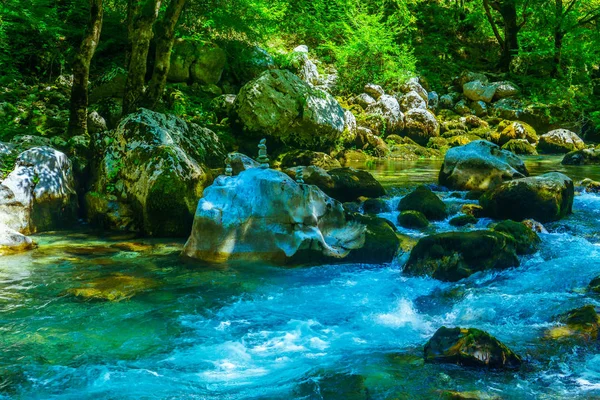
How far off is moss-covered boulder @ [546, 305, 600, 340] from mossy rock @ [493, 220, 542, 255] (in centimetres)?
273

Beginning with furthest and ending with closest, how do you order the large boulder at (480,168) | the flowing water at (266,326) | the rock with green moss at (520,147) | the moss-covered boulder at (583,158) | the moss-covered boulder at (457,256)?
the rock with green moss at (520,147) < the moss-covered boulder at (583,158) < the large boulder at (480,168) < the moss-covered boulder at (457,256) < the flowing water at (266,326)

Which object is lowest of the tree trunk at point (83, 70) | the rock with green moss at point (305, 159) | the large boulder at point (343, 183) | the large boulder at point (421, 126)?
the large boulder at point (343, 183)

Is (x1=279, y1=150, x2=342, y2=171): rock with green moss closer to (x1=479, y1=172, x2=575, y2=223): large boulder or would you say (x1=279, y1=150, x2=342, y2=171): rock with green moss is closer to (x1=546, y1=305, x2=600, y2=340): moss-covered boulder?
(x1=479, y1=172, x2=575, y2=223): large boulder

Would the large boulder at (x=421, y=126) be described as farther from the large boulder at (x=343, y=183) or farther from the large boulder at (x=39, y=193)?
the large boulder at (x=39, y=193)

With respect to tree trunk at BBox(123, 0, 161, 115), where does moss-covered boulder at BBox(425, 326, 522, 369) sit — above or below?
below

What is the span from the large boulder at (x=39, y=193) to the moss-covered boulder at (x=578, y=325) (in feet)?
28.9

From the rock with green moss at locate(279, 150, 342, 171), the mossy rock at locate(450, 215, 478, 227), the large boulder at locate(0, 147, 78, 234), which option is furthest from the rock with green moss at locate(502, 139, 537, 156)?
the large boulder at locate(0, 147, 78, 234)

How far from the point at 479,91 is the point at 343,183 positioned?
18.4 meters

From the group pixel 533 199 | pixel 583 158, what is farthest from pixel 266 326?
pixel 583 158

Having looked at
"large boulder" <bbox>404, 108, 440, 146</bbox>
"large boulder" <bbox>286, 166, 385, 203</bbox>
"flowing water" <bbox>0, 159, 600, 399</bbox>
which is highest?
"large boulder" <bbox>404, 108, 440, 146</bbox>

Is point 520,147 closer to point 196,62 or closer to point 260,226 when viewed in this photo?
point 196,62

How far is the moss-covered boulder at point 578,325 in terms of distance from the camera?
547 centimetres

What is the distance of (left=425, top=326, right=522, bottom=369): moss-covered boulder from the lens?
479 centimetres

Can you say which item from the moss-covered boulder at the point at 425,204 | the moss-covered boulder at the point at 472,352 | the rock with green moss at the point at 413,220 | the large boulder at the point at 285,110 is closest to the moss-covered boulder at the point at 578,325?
the moss-covered boulder at the point at 472,352
